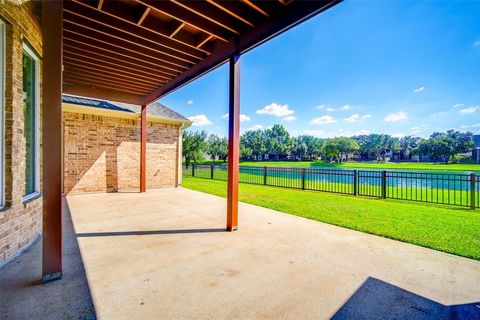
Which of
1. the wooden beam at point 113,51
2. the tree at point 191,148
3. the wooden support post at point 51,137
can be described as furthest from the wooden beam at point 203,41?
the tree at point 191,148

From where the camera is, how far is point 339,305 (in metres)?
2.02

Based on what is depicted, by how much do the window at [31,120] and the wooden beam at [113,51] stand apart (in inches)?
29.8

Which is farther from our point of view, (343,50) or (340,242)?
(343,50)

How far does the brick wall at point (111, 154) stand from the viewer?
7496 millimetres

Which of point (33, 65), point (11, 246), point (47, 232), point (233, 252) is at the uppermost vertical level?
point (33, 65)

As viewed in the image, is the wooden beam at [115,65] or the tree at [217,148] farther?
the tree at [217,148]

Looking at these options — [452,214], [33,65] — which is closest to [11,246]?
[33,65]

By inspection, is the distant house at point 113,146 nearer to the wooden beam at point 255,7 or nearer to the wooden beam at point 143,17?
the wooden beam at point 143,17

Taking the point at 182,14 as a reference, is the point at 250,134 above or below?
above

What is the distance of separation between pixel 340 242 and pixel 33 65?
6.12m

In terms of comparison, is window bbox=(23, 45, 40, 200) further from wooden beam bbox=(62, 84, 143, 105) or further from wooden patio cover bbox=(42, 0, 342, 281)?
wooden beam bbox=(62, 84, 143, 105)

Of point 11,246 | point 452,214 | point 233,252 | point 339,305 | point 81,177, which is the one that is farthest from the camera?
point 81,177

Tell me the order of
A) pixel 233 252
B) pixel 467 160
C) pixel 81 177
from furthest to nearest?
pixel 467 160 < pixel 81 177 < pixel 233 252

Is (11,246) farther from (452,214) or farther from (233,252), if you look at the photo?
(452,214)
